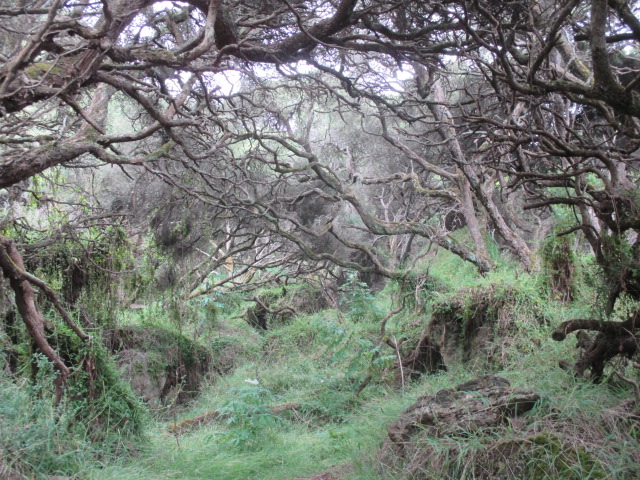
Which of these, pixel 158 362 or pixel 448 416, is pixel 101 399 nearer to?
pixel 448 416

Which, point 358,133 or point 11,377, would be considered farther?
point 358,133

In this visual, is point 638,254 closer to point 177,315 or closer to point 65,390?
point 65,390

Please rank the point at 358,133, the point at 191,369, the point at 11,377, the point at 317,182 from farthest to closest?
1. the point at 358,133
2. the point at 317,182
3. the point at 191,369
4. the point at 11,377

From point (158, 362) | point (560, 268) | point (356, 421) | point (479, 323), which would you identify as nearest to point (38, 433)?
point (356, 421)

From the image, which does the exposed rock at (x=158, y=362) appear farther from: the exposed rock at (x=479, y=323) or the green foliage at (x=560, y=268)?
the green foliage at (x=560, y=268)

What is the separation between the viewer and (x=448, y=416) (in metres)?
4.11

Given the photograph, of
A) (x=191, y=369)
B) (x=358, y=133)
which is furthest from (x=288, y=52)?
(x=358, y=133)

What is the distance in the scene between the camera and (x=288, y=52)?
5305 millimetres

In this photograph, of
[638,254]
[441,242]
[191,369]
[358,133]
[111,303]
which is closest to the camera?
[638,254]

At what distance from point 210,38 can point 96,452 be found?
3.76m

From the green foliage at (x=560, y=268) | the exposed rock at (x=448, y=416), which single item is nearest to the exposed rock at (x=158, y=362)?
the exposed rock at (x=448, y=416)

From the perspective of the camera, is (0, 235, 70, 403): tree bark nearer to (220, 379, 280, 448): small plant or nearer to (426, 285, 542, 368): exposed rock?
(220, 379, 280, 448): small plant

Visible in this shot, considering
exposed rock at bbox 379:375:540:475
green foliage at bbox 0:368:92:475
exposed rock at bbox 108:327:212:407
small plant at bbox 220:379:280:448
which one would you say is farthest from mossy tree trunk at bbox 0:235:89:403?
exposed rock at bbox 108:327:212:407

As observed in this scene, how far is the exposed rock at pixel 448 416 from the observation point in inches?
155
